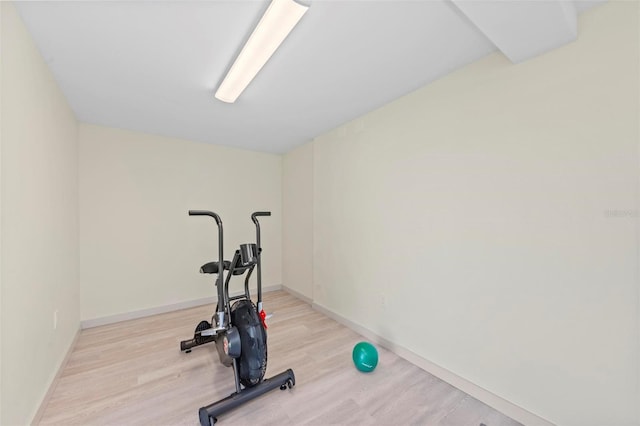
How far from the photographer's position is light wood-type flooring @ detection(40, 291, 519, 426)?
1.51 metres

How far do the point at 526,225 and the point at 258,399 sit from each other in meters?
2.11

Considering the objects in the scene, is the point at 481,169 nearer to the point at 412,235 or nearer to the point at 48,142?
the point at 412,235

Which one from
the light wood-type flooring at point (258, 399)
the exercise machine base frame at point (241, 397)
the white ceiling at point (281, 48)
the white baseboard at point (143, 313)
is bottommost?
the light wood-type flooring at point (258, 399)

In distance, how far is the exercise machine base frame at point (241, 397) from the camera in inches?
55.8

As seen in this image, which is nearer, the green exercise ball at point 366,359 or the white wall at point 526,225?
the white wall at point 526,225

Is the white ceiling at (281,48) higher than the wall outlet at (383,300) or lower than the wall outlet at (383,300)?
higher

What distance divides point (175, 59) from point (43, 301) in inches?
73.6

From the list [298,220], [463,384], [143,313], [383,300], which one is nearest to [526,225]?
[463,384]

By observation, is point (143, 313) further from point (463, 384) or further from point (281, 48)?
point (463, 384)

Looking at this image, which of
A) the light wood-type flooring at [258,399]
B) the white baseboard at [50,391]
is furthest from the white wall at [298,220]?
the white baseboard at [50,391]

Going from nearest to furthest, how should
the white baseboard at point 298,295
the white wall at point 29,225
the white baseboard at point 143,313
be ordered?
the white wall at point 29,225, the white baseboard at point 143,313, the white baseboard at point 298,295

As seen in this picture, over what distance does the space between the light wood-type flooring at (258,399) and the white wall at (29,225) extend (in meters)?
0.24

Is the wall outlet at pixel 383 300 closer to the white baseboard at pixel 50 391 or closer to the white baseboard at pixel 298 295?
the white baseboard at pixel 298 295

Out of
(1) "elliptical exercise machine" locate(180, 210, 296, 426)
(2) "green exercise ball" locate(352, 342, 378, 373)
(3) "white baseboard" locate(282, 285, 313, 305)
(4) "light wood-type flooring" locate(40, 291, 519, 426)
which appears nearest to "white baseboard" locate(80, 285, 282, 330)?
(4) "light wood-type flooring" locate(40, 291, 519, 426)
